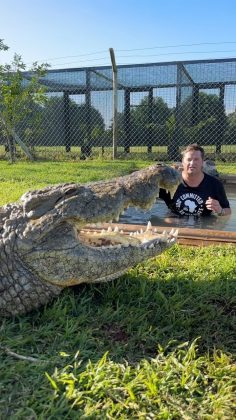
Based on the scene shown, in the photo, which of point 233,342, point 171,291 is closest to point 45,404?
point 233,342

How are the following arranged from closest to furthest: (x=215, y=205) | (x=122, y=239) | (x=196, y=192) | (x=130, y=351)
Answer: (x=130, y=351)
(x=122, y=239)
(x=215, y=205)
(x=196, y=192)

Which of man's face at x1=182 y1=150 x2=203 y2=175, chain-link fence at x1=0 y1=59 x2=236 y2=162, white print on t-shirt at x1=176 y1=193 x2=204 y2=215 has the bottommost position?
white print on t-shirt at x1=176 y1=193 x2=204 y2=215

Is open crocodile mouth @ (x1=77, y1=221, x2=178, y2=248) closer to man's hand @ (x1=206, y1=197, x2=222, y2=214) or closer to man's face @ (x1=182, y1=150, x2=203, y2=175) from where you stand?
man's hand @ (x1=206, y1=197, x2=222, y2=214)

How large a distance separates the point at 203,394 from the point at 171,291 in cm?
99

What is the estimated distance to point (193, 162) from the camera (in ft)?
15.0

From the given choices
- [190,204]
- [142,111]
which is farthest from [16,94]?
[190,204]

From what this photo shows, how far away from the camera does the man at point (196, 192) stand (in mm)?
4590

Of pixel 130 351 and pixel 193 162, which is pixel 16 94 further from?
pixel 130 351

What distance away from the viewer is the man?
459cm

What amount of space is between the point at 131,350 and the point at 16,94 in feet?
31.0

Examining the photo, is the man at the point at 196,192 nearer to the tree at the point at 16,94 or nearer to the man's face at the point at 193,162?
the man's face at the point at 193,162

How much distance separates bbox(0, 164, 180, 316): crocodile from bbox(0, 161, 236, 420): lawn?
161 millimetres

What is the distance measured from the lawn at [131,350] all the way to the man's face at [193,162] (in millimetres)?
1729

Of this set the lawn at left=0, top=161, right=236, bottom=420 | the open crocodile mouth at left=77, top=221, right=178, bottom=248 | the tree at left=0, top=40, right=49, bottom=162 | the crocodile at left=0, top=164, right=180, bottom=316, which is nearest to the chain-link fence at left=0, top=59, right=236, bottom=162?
the tree at left=0, top=40, right=49, bottom=162
